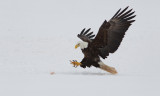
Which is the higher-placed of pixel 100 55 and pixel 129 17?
pixel 129 17

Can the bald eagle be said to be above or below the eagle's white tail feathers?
above

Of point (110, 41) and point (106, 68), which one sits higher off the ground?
point (110, 41)

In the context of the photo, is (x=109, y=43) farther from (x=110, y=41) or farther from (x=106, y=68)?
(x=106, y=68)

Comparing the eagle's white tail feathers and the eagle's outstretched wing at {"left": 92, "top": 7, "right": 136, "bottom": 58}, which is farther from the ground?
the eagle's outstretched wing at {"left": 92, "top": 7, "right": 136, "bottom": 58}

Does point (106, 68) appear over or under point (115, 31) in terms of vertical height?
under

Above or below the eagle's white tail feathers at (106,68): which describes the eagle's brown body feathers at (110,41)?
above

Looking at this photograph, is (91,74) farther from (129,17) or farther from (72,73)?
(129,17)

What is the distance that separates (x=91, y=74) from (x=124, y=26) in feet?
3.92

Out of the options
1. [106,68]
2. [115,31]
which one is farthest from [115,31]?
[106,68]

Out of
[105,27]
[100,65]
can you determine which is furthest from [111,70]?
[105,27]

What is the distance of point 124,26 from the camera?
9.55 m

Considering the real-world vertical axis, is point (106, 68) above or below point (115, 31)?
below

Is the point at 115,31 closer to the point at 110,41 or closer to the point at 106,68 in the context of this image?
the point at 110,41

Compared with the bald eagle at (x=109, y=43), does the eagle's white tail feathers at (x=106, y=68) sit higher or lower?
lower
